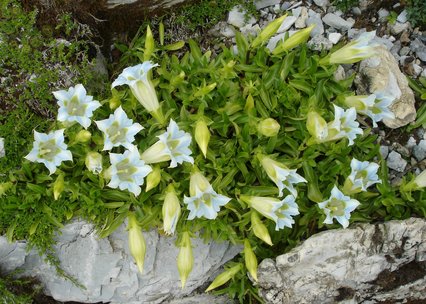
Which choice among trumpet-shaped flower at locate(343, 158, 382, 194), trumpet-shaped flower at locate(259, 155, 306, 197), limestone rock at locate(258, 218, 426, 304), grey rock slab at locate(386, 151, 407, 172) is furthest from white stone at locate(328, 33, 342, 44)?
limestone rock at locate(258, 218, 426, 304)

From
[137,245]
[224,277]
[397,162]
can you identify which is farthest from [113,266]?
[397,162]

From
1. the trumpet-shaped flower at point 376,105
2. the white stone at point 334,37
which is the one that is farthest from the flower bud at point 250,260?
the white stone at point 334,37

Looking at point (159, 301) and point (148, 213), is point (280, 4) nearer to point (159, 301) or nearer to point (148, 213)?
point (148, 213)

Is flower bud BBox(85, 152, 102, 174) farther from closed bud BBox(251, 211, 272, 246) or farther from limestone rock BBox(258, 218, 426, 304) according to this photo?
limestone rock BBox(258, 218, 426, 304)

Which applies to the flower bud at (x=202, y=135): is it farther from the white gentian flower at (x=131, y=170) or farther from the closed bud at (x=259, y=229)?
the closed bud at (x=259, y=229)

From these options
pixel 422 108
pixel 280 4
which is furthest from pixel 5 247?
pixel 422 108

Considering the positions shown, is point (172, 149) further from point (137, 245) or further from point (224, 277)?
point (224, 277)
